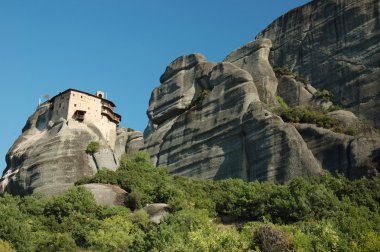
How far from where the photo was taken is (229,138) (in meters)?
58.7

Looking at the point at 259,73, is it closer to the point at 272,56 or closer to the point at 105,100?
the point at 272,56

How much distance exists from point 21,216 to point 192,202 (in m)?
12.7

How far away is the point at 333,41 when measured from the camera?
6209 cm

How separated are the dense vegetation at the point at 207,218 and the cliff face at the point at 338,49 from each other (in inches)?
466

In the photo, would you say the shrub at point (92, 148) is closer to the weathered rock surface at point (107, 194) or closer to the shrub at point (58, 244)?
the weathered rock surface at point (107, 194)

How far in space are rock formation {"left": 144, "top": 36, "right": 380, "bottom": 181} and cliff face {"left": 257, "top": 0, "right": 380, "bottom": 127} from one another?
1.61 metres

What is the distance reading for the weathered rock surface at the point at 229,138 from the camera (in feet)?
173

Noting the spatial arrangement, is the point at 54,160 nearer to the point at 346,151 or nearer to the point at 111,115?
the point at 111,115

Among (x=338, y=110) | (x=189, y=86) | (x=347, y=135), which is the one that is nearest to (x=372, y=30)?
(x=338, y=110)

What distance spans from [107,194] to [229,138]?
1240 cm

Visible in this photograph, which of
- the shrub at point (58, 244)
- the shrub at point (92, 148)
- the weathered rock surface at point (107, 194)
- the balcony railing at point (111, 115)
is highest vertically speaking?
the balcony railing at point (111, 115)

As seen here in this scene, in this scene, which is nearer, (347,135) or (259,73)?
(347,135)

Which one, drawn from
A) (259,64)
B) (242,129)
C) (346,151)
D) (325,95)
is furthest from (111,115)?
(346,151)

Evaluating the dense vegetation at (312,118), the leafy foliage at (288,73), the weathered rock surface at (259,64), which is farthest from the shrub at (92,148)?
the leafy foliage at (288,73)
